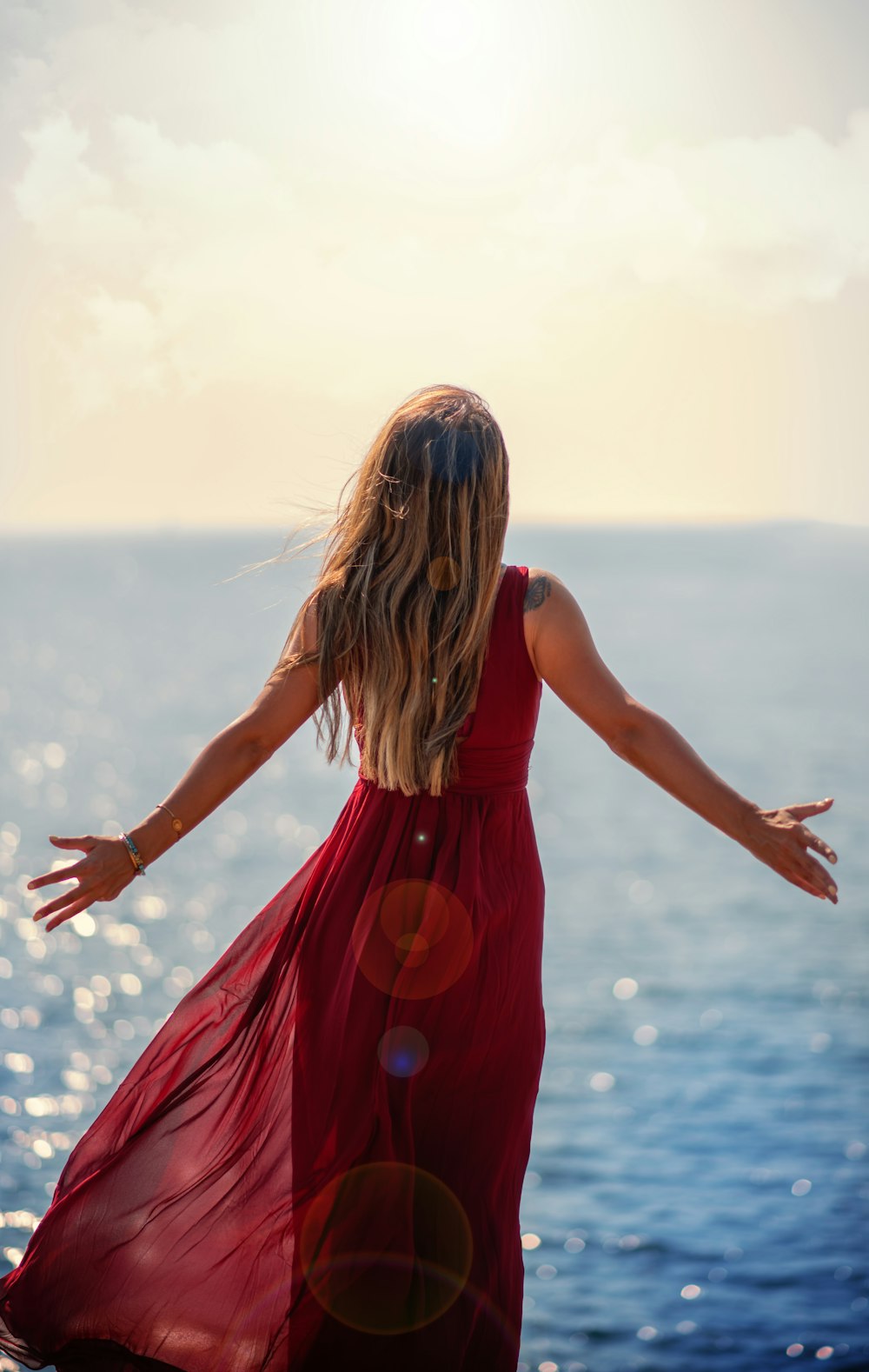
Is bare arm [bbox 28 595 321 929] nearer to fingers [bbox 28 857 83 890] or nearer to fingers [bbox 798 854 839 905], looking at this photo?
fingers [bbox 28 857 83 890]

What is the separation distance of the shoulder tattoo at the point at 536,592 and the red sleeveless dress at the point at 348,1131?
2cm

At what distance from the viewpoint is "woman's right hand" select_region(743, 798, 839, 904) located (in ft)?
8.94

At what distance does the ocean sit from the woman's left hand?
0.69 meters

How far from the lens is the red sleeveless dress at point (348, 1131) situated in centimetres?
269

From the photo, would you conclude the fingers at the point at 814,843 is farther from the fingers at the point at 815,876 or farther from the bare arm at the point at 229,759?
the bare arm at the point at 229,759

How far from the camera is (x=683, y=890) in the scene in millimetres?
32406

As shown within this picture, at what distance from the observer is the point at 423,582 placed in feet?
9.13

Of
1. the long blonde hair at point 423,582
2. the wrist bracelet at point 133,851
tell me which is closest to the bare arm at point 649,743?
the long blonde hair at point 423,582

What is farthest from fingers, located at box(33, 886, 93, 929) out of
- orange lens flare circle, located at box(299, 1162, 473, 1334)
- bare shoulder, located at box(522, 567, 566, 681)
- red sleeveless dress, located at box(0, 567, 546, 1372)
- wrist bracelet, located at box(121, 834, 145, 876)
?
bare shoulder, located at box(522, 567, 566, 681)

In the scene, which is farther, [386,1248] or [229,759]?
[229,759]

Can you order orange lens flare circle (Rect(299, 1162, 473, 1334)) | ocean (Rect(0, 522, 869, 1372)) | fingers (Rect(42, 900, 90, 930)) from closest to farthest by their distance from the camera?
orange lens flare circle (Rect(299, 1162, 473, 1334)) < fingers (Rect(42, 900, 90, 930)) < ocean (Rect(0, 522, 869, 1372))

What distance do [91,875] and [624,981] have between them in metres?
24.1

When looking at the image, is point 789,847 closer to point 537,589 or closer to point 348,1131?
point 537,589

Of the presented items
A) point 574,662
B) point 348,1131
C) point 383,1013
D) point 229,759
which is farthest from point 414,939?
point 574,662
